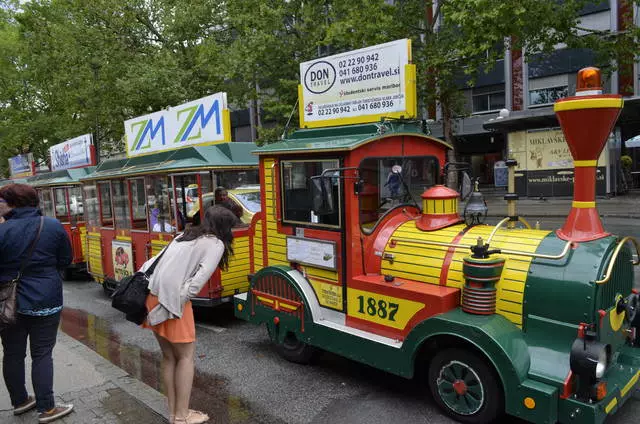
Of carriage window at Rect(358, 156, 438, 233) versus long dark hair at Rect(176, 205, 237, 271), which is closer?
long dark hair at Rect(176, 205, 237, 271)

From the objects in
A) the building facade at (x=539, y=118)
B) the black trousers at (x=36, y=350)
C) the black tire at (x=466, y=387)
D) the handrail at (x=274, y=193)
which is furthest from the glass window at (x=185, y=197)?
the building facade at (x=539, y=118)

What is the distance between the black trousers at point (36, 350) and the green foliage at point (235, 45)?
31.7 ft

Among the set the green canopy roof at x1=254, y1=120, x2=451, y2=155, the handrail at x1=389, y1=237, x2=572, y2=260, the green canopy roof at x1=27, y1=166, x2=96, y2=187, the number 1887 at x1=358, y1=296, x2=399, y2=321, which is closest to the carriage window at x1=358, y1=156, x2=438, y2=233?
the green canopy roof at x1=254, y1=120, x2=451, y2=155

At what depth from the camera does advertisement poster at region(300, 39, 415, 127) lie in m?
4.74

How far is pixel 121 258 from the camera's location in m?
8.38

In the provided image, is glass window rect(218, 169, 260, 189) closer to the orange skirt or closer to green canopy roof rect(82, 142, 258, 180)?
green canopy roof rect(82, 142, 258, 180)

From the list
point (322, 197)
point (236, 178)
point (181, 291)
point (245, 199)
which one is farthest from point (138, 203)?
point (181, 291)

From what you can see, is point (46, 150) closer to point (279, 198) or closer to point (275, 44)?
point (275, 44)

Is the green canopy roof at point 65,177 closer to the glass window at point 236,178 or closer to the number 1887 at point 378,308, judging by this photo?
the glass window at point 236,178

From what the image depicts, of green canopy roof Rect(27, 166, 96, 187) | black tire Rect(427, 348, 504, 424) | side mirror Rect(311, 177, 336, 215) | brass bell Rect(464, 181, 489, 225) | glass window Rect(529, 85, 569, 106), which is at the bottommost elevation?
black tire Rect(427, 348, 504, 424)

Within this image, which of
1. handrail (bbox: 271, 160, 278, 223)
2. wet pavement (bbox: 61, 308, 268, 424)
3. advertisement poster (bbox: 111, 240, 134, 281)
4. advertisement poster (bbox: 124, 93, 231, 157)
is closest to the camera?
wet pavement (bbox: 61, 308, 268, 424)

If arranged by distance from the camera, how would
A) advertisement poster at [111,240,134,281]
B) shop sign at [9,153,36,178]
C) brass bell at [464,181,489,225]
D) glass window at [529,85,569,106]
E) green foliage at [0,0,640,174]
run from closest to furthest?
1. brass bell at [464,181,489,225]
2. advertisement poster at [111,240,134,281]
3. green foliage at [0,0,640,174]
4. shop sign at [9,153,36,178]
5. glass window at [529,85,569,106]

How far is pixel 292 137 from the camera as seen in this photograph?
5.66m

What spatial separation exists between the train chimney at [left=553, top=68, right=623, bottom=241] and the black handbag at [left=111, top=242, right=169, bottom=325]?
318cm
